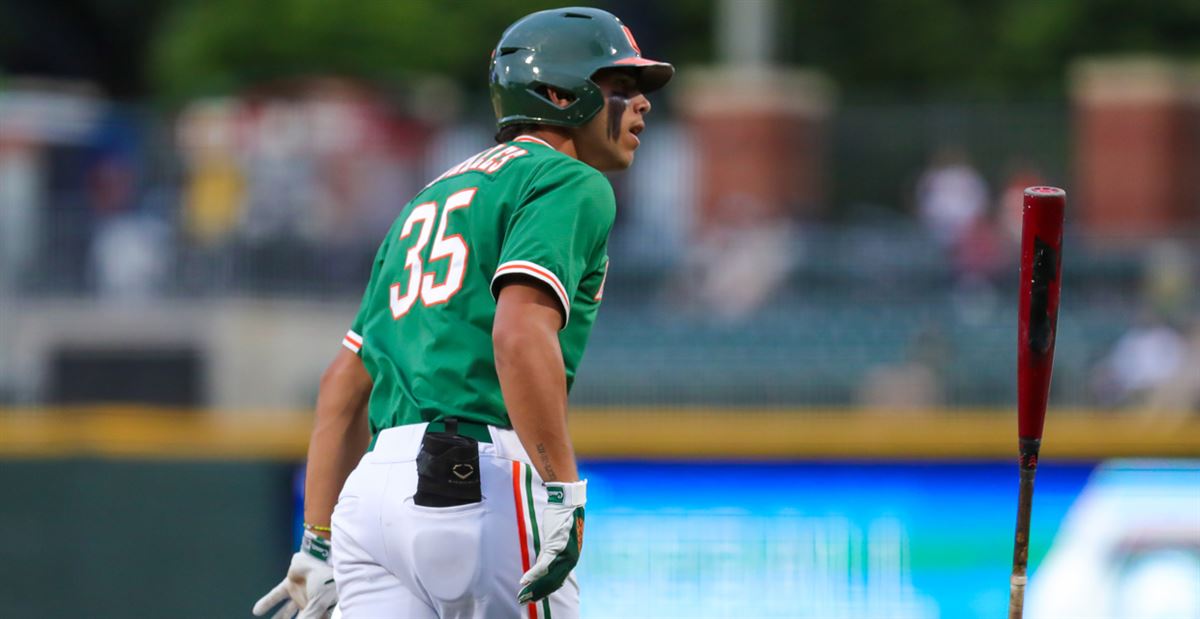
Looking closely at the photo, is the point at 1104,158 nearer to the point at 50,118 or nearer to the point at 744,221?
the point at 744,221

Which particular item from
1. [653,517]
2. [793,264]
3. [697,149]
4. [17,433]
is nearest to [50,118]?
[697,149]

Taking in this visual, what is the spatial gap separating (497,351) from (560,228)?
313 millimetres

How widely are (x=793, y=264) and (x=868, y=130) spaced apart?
251 cm

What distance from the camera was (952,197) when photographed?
55.1 feet

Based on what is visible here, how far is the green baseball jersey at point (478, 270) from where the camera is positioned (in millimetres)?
4090

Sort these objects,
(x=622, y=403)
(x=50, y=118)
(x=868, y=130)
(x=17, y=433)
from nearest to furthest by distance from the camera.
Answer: (x=17, y=433) < (x=622, y=403) < (x=868, y=130) < (x=50, y=118)

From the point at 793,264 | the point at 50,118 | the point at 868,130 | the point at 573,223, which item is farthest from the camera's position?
the point at 50,118

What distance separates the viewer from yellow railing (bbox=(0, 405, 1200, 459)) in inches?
324

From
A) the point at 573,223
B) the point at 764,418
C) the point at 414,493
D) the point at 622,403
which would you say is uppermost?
the point at 573,223

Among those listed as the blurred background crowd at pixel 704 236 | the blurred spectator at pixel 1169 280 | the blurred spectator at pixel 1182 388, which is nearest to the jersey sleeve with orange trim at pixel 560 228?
the blurred spectator at pixel 1182 388

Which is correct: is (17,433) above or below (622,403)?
above

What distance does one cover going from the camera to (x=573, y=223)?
4094 mm

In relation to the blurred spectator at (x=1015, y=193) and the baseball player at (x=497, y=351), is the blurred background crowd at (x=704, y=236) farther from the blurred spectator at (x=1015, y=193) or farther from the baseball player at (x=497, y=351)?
the baseball player at (x=497, y=351)

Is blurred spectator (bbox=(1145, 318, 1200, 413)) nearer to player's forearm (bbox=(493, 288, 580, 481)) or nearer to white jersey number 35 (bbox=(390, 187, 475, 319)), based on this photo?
white jersey number 35 (bbox=(390, 187, 475, 319))
